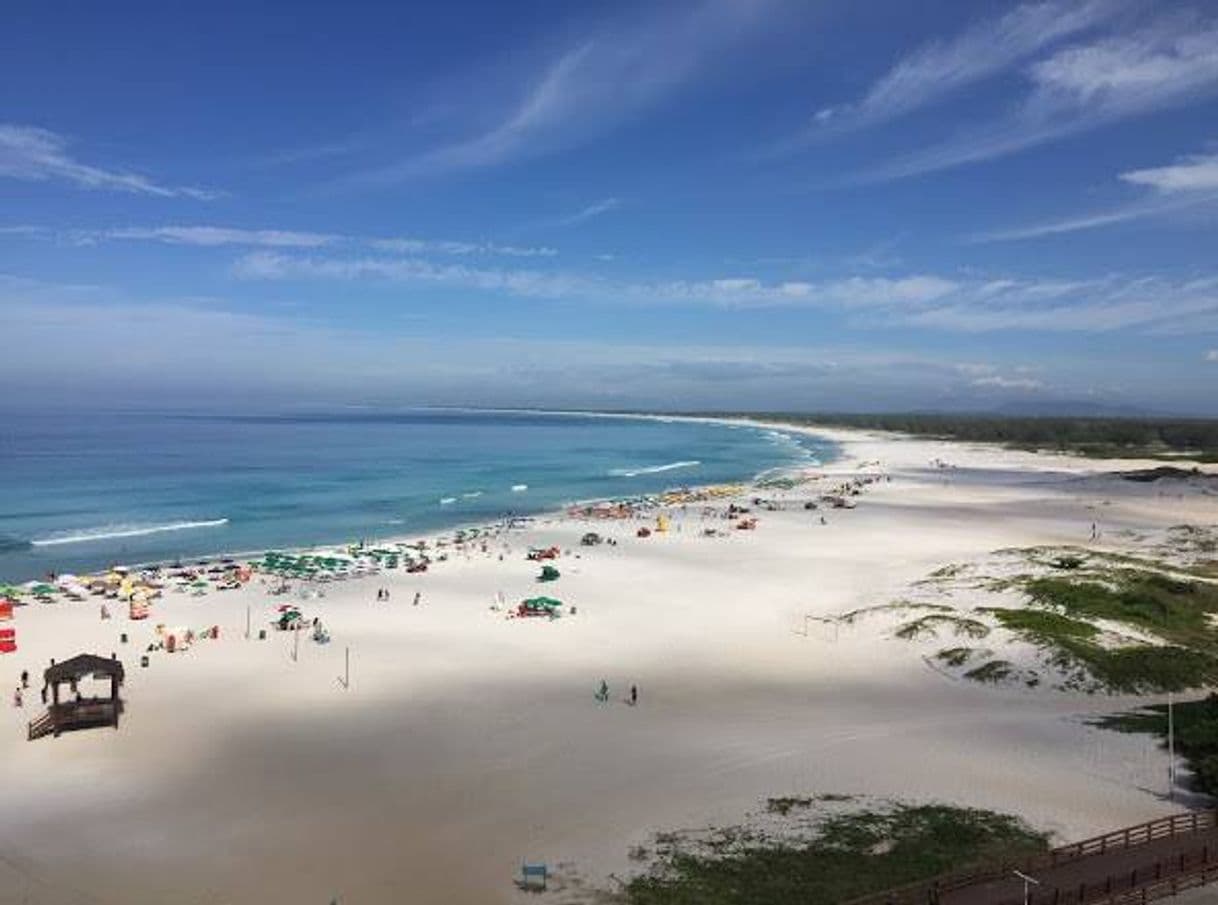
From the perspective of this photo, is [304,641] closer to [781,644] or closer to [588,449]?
[781,644]

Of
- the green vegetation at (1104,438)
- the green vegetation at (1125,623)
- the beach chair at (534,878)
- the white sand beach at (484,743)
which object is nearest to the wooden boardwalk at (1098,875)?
the white sand beach at (484,743)

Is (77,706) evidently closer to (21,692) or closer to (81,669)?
(81,669)

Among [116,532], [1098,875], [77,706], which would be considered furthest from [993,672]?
[116,532]

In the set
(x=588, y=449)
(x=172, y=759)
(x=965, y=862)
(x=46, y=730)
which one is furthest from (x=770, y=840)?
(x=588, y=449)

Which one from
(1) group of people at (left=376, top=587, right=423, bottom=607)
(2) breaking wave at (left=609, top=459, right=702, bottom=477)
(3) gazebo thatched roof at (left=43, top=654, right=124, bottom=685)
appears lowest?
(1) group of people at (left=376, top=587, right=423, bottom=607)

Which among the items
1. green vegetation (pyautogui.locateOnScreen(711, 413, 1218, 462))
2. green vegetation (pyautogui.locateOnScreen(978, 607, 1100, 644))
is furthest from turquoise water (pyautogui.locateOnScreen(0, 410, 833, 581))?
green vegetation (pyautogui.locateOnScreen(978, 607, 1100, 644))

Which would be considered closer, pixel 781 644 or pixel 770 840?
pixel 770 840

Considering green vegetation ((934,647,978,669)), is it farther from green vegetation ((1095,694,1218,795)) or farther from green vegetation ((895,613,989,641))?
green vegetation ((1095,694,1218,795))
